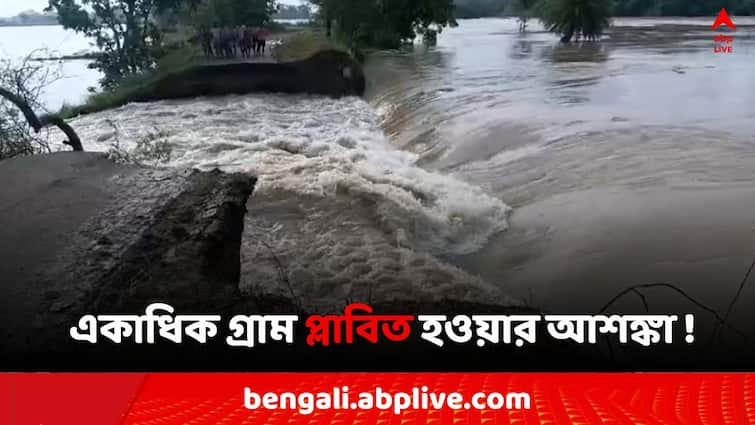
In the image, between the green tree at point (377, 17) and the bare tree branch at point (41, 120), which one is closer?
the bare tree branch at point (41, 120)

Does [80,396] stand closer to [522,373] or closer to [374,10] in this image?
[522,373]

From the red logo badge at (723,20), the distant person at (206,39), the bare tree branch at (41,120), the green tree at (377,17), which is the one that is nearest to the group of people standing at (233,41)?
the distant person at (206,39)

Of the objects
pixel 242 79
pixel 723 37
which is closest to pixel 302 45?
pixel 242 79

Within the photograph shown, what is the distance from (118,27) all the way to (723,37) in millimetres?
1693

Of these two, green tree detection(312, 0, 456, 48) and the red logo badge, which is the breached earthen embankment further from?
the red logo badge

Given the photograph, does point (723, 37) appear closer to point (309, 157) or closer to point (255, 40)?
point (255, 40)

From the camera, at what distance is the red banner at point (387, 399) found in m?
1.00

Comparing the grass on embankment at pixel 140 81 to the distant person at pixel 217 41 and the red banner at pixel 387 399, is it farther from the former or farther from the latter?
the red banner at pixel 387 399

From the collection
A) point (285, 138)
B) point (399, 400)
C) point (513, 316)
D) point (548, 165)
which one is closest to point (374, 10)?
point (285, 138)

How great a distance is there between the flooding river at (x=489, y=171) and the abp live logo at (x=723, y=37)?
0.02 m

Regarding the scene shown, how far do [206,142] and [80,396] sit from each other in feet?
3.08

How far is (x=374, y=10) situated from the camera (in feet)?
6.57

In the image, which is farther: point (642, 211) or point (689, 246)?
point (642, 211)

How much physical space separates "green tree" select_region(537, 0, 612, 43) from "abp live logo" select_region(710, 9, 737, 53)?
1.05 feet
